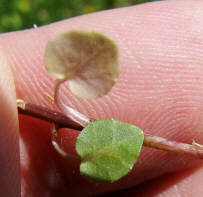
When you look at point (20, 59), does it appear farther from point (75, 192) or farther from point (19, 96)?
point (75, 192)

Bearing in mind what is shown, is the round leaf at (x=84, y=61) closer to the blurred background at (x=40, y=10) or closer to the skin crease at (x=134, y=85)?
the skin crease at (x=134, y=85)

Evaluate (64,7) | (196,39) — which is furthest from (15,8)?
(196,39)

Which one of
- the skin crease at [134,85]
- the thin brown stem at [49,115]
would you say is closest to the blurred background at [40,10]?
the skin crease at [134,85]

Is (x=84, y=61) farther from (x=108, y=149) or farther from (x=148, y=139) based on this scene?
(x=148, y=139)

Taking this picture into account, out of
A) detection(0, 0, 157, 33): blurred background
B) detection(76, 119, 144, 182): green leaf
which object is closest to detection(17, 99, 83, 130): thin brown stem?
detection(76, 119, 144, 182): green leaf

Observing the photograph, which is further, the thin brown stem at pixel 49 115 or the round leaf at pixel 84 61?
the thin brown stem at pixel 49 115

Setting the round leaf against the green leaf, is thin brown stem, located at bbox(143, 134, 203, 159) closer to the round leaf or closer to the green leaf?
the green leaf
